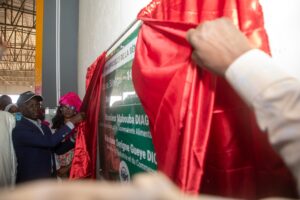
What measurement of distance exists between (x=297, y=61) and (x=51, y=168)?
1974 mm

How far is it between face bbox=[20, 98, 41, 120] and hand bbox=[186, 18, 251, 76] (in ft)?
5.90

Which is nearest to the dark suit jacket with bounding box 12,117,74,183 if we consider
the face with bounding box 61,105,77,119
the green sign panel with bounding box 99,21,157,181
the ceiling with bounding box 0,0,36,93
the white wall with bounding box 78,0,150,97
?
the face with bounding box 61,105,77,119

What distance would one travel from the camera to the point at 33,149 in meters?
2.03

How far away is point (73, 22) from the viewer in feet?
10.5

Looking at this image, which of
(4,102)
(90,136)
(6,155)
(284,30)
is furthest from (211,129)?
(4,102)

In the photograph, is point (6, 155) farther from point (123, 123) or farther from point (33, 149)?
point (123, 123)

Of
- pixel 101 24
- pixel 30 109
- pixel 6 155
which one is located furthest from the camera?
pixel 30 109

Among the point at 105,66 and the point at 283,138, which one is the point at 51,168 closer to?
the point at 105,66

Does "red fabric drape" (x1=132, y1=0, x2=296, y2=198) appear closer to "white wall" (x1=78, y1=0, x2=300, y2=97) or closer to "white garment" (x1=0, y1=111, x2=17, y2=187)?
"white wall" (x1=78, y1=0, x2=300, y2=97)

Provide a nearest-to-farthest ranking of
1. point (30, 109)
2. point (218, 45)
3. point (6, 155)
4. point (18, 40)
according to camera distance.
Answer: point (218, 45) → point (6, 155) → point (30, 109) → point (18, 40)

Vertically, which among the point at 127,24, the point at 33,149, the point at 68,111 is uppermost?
the point at 127,24

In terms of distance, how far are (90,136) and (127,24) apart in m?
0.93

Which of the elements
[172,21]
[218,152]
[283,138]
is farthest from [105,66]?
[283,138]

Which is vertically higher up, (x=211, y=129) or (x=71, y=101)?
(x=71, y=101)
